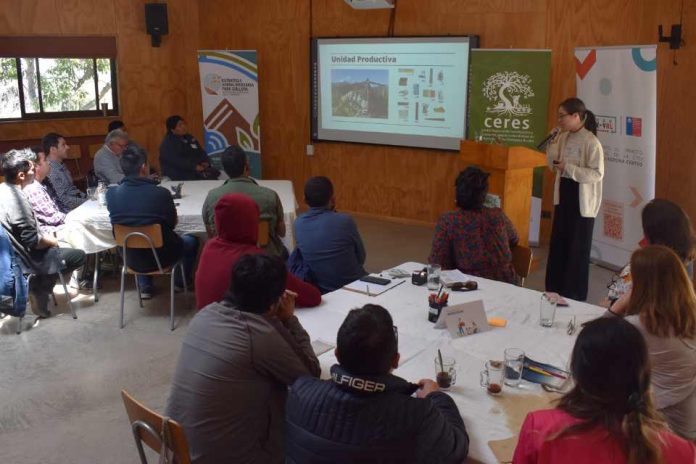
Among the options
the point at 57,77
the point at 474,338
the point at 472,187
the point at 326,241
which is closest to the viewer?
the point at 474,338

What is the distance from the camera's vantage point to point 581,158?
473 centimetres

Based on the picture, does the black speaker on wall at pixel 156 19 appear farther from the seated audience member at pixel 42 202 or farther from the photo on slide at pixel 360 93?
the seated audience member at pixel 42 202

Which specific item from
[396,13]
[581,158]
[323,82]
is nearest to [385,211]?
[323,82]

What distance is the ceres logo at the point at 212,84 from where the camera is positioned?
27.7ft

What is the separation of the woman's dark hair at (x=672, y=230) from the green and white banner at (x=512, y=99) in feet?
12.1

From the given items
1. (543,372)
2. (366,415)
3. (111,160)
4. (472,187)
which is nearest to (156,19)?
(111,160)

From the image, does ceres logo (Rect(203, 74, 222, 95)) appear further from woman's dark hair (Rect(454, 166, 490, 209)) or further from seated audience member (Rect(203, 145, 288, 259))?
woman's dark hair (Rect(454, 166, 490, 209))

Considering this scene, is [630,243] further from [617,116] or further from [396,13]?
[396,13]

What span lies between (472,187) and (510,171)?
7.37 ft

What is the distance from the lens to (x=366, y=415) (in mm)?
1796

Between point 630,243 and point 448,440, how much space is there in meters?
4.46

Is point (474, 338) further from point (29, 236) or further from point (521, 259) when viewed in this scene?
point (29, 236)

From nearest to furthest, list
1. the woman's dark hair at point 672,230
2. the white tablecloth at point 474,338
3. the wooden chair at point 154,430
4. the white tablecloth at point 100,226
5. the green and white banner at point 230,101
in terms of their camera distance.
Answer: the wooden chair at point 154,430 < the white tablecloth at point 474,338 < the woman's dark hair at point 672,230 < the white tablecloth at point 100,226 < the green and white banner at point 230,101

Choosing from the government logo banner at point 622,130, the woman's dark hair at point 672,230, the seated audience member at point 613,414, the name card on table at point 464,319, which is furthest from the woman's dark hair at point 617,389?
the government logo banner at point 622,130
